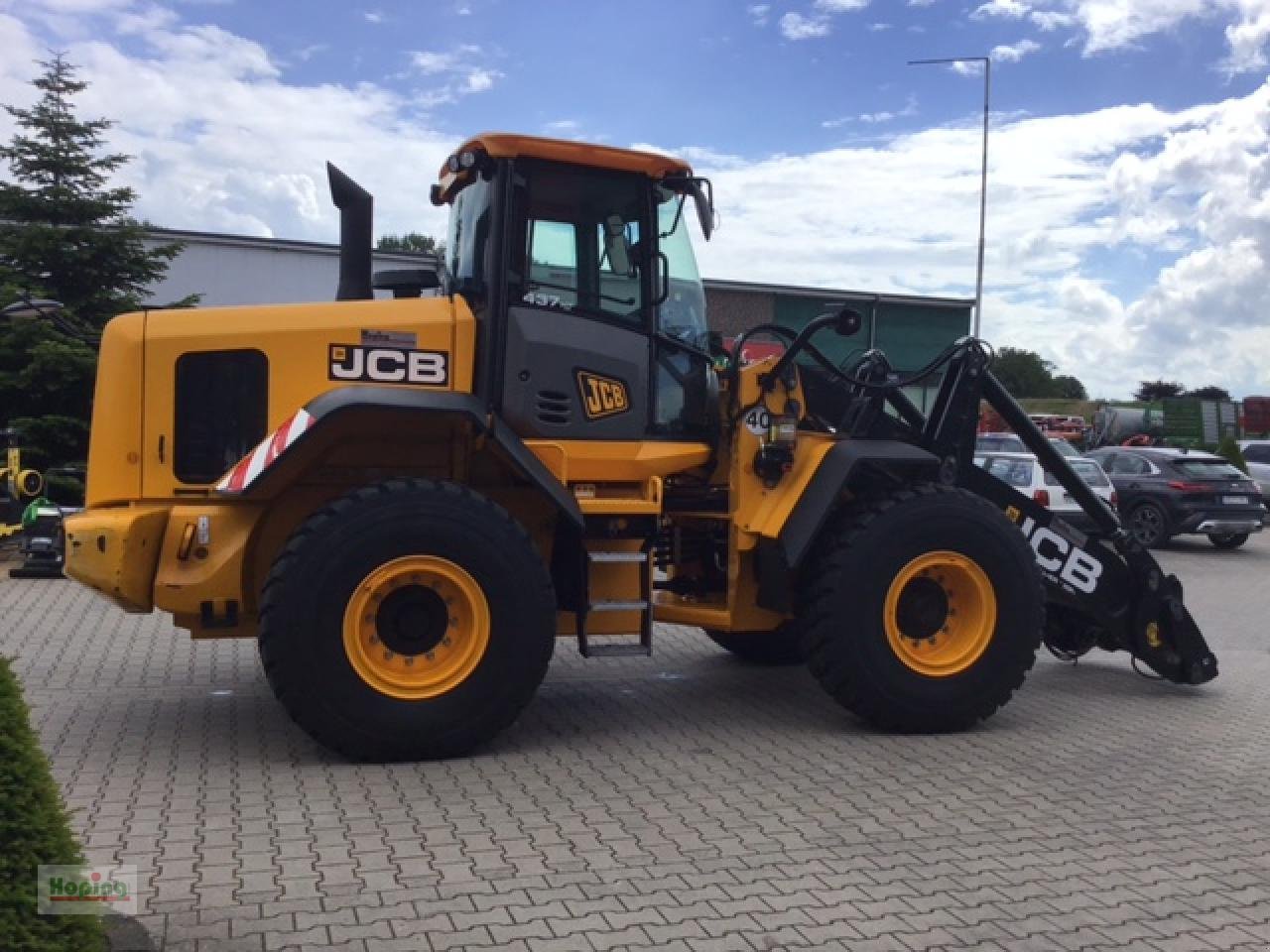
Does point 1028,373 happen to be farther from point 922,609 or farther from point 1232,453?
point 922,609

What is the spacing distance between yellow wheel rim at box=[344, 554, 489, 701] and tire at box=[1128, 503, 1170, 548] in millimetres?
15664

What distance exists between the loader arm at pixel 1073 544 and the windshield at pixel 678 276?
128cm

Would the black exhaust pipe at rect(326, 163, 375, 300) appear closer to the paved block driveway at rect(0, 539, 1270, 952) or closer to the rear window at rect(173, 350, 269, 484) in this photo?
the rear window at rect(173, 350, 269, 484)

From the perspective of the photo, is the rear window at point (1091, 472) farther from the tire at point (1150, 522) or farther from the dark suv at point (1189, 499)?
the tire at point (1150, 522)

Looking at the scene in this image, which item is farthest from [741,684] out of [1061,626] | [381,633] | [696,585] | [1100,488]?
[1100,488]

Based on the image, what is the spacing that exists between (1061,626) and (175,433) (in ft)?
19.0

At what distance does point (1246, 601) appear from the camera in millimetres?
13852

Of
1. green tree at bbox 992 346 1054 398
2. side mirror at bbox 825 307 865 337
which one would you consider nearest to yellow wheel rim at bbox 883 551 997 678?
side mirror at bbox 825 307 865 337

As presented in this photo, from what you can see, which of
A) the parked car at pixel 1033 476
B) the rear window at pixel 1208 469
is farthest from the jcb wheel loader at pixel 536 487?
the rear window at pixel 1208 469

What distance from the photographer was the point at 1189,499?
19219mm

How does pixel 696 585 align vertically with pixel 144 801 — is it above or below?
above

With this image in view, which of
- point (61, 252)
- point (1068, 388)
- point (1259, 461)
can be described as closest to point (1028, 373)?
point (1068, 388)

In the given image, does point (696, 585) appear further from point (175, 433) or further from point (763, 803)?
point (175, 433)

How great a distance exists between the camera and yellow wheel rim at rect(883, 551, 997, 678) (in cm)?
663
